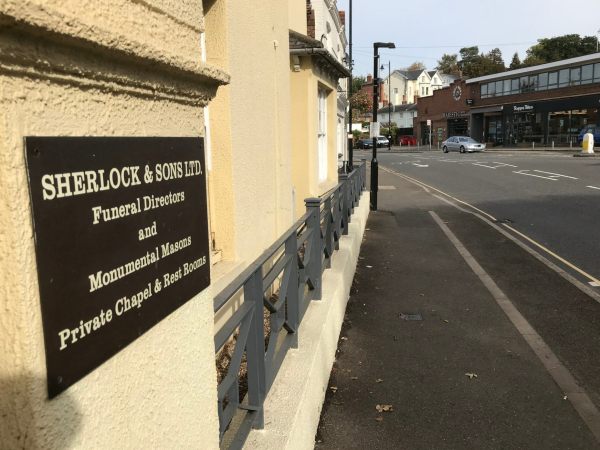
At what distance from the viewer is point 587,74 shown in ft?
142

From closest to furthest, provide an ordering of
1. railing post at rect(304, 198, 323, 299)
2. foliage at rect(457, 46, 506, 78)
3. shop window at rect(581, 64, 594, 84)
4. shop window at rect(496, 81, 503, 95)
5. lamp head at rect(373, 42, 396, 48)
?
railing post at rect(304, 198, 323, 299), lamp head at rect(373, 42, 396, 48), shop window at rect(581, 64, 594, 84), shop window at rect(496, 81, 503, 95), foliage at rect(457, 46, 506, 78)

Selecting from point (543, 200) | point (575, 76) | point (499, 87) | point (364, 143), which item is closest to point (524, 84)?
point (499, 87)

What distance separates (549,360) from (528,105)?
48999 mm

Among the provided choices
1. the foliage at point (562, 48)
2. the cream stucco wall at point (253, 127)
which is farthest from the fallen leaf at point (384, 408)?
the foliage at point (562, 48)

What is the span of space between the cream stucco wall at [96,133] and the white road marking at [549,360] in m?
3.19

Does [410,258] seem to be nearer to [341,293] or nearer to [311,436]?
[341,293]

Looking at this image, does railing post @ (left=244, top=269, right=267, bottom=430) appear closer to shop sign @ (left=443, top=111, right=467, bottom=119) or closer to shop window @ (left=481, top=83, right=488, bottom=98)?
shop window @ (left=481, top=83, right=488, bottom=98)

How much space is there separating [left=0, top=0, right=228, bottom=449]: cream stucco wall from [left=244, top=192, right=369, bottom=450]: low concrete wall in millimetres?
1047

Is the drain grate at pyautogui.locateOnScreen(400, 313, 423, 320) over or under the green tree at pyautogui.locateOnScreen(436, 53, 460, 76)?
under

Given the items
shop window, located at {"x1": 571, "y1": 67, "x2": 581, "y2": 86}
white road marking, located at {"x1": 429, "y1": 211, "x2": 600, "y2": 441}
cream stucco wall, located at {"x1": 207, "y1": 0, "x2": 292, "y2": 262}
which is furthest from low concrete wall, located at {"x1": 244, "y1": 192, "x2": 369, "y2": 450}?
shop window, located at {"x1": 571, "y1": 67, "x2": 581, "y2": 86}

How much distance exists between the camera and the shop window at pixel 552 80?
152 ft

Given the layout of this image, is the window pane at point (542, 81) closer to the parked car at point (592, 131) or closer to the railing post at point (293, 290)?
the parked car at point (592, 131)

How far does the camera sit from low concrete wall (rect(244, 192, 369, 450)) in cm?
286

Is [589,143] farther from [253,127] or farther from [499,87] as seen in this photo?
[253,127]
